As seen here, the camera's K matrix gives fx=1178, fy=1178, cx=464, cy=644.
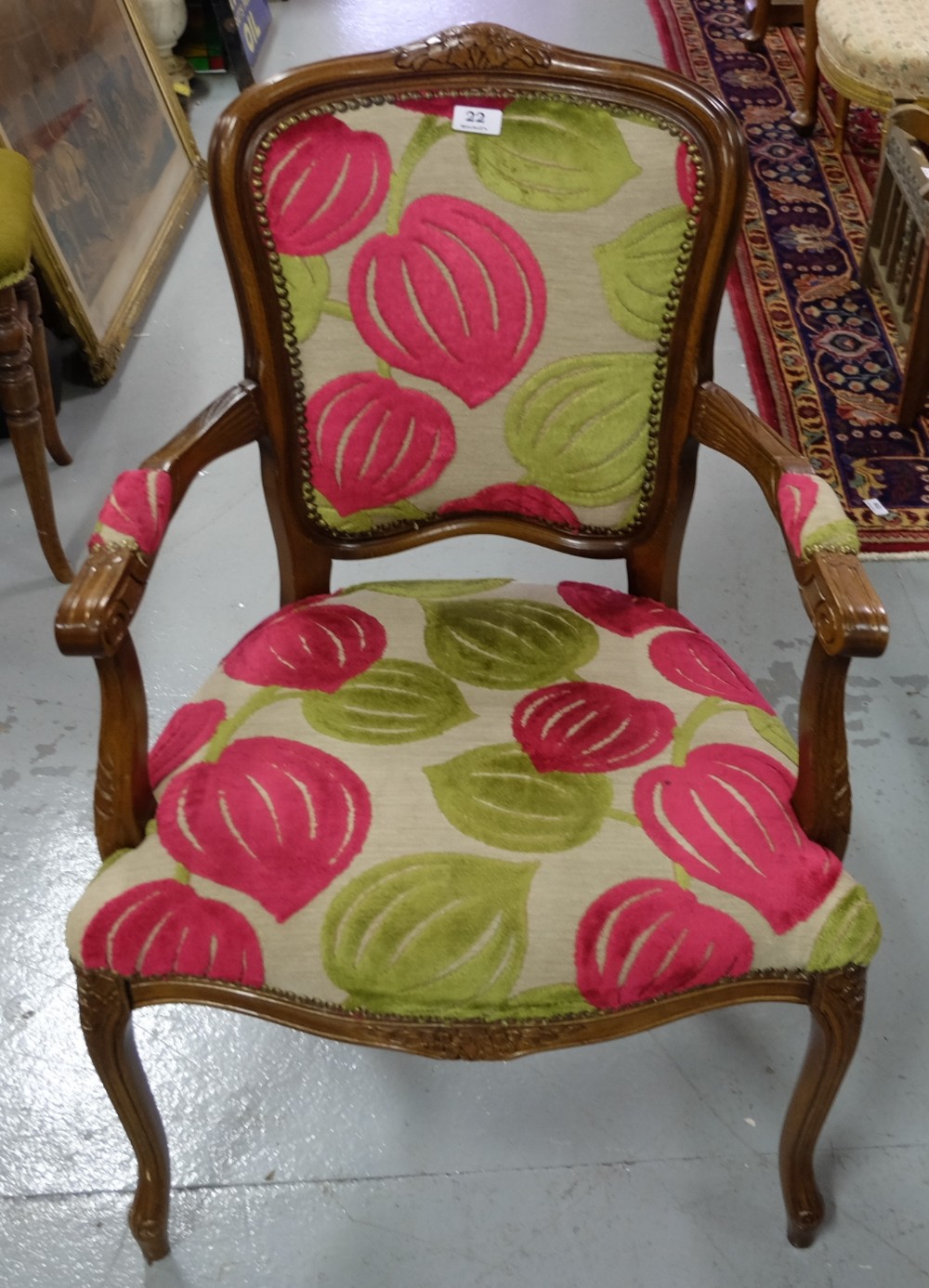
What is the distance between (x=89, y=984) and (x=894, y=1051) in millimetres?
919

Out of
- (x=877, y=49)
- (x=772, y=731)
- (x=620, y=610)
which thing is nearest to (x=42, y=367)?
(x=620, y=610)

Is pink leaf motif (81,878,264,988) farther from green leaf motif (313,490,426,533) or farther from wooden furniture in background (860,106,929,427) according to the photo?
wooden furniture in background (860,106,929,427)

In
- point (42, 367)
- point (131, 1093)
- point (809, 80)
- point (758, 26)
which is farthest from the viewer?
point (758, 26)

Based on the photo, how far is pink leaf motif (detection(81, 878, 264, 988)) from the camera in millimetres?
946

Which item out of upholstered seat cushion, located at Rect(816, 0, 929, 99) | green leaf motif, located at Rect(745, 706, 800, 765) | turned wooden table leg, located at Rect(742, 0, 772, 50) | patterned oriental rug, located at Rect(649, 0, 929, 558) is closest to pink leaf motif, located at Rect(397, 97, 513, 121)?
green leaf motif, located at Rect(745, 706, 800, 765)

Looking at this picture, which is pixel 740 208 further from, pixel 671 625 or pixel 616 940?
pixel 616 940

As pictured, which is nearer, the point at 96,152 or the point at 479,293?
the point at 479,293

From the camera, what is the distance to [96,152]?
2.56 metres

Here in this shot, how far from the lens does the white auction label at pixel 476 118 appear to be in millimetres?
1072

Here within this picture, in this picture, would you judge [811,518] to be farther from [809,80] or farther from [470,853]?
[809,80]

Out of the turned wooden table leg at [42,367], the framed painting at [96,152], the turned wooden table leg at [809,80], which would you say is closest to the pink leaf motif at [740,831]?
the turned wooden table leg at [42,367]

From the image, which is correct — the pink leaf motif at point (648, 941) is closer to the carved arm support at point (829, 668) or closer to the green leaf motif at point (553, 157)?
the carved arm support at point (829, 668)

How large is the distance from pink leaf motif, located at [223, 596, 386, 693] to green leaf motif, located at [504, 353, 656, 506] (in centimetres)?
23

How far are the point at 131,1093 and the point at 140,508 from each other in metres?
0.53
